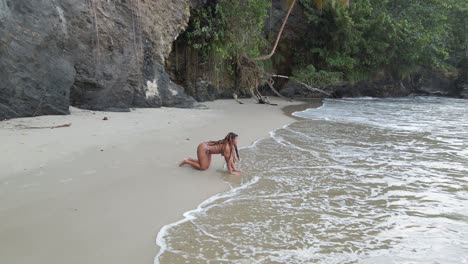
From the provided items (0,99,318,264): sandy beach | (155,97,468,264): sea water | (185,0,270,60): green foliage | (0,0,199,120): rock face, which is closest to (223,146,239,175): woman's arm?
(0,99,318,264): sandy beach

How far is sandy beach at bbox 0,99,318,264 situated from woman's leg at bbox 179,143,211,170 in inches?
5.7

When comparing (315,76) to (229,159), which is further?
(315,76)

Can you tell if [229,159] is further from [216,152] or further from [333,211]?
[333,211]

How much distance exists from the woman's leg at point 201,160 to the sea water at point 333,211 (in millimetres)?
630

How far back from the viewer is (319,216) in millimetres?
4309

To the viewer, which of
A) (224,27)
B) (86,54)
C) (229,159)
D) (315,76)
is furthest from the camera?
(315,76)

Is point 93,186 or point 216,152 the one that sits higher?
point 216,152

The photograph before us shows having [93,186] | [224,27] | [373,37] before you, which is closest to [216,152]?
[93,186]

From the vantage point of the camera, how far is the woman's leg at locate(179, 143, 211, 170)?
5.76 m

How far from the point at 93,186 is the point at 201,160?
1631mm

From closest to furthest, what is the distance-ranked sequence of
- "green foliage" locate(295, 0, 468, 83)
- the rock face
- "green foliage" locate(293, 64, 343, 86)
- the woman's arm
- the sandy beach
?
the sandy beach, the woman's arm, the rock face, "green foliage" locate(293, 64, 343, 86), "green foliage" locate(295, 0, 468, 83)

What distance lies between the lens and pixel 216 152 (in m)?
5.79

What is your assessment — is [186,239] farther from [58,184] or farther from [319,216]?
[58,184]

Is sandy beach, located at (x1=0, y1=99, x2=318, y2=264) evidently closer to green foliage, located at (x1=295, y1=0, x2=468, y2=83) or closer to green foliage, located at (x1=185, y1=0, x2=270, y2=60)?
green foliage, located at (x1=185, y1=0, x2=270, y2=60)
